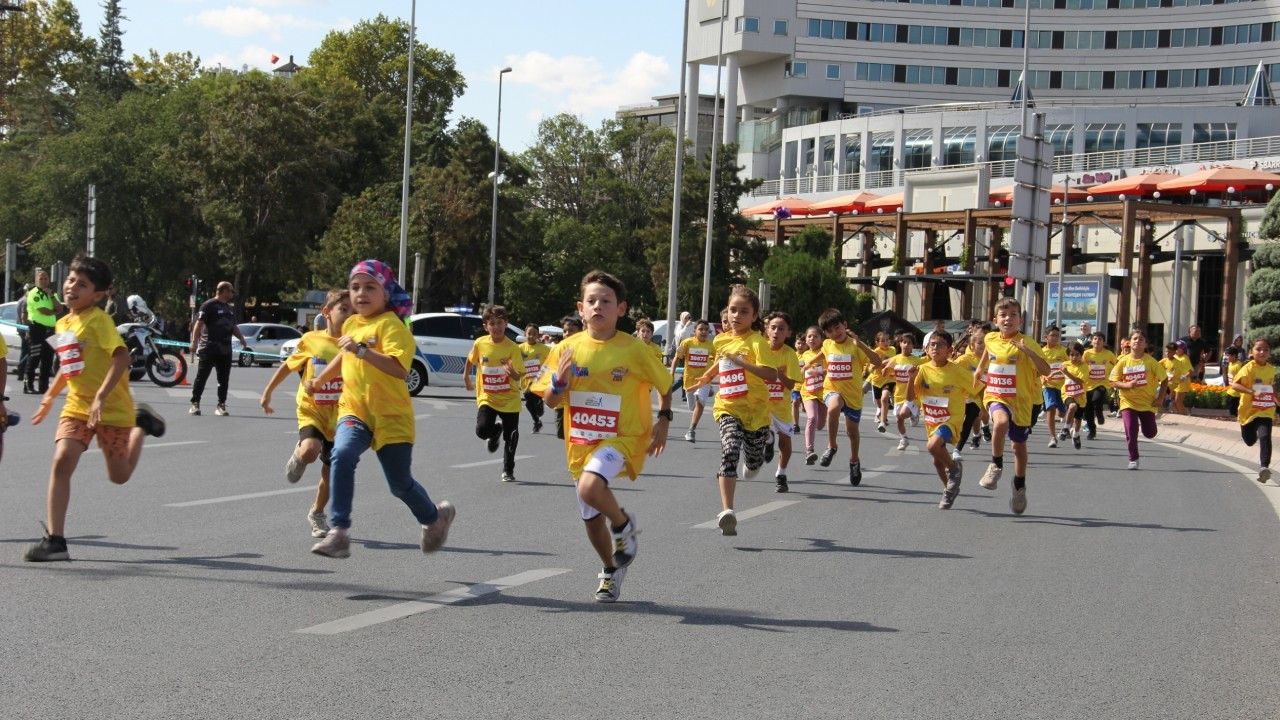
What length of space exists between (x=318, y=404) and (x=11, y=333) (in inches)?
888

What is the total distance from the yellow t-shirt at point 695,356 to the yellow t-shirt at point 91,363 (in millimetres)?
12124

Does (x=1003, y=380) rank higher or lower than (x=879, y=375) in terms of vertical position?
higher

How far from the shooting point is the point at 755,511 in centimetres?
1193

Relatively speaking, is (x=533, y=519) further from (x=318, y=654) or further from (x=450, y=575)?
(x=318, y=654)

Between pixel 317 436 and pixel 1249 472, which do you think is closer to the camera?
pixel 317 436

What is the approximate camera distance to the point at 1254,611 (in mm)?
7898

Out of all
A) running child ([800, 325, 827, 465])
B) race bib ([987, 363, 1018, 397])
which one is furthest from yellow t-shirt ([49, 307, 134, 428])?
running child ([800, 325, 827, 465])

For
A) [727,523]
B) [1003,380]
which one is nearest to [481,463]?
[1003,380]

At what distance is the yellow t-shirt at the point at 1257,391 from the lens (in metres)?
16.7

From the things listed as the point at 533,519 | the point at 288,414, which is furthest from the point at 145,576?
the point at 288,414

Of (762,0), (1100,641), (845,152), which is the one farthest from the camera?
(762,0)

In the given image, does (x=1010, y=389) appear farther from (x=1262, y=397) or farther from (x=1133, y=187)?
(x=1133, y=187)

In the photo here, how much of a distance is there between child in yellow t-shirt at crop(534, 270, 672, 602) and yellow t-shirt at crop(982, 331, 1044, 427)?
19.9ft

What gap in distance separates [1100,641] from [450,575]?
134 inches
